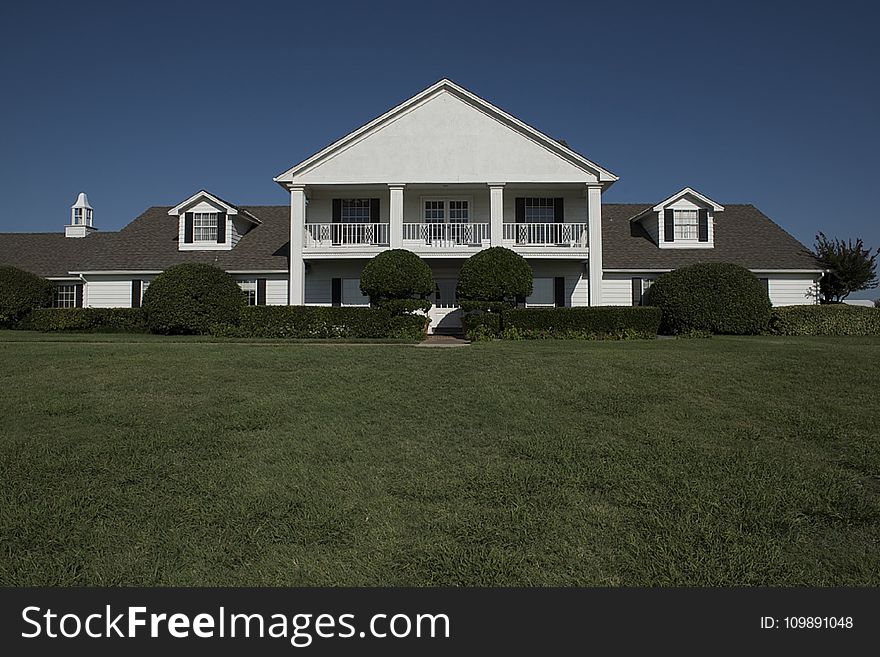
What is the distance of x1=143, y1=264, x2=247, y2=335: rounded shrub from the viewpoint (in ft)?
67.4

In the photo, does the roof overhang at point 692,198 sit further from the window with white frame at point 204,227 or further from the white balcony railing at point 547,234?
the window with white frame at point 204,227

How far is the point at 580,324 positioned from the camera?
1928 cm

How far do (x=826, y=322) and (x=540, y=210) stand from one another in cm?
1117

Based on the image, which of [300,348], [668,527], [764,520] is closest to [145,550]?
[668,527]

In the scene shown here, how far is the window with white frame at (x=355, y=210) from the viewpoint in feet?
86.2

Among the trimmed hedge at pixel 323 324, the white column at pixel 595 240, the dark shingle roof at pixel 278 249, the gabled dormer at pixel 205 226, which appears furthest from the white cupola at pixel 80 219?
the white column at pixel 595 240

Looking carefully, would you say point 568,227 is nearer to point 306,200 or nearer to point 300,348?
point 306,200

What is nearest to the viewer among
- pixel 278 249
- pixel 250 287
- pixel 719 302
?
pixel 719 302

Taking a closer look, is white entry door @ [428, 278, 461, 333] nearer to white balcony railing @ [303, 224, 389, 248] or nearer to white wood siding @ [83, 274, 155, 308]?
white balcony railing @ [303, 224, 389, 248]

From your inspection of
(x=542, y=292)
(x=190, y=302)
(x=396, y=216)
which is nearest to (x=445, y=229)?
(x=396, y=216)

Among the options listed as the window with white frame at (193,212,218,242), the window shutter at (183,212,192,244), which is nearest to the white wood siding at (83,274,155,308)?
the window shutter at (183,212,192,244)

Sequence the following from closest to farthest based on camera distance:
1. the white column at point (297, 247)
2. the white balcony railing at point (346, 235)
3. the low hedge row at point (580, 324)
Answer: the low hedge row at point (580, 324) < the white column at point (297, 247) < the white balcony railing at point (346, 235)

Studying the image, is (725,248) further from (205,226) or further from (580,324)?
(205,226)

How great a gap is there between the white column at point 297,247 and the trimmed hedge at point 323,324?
3.62 metres
